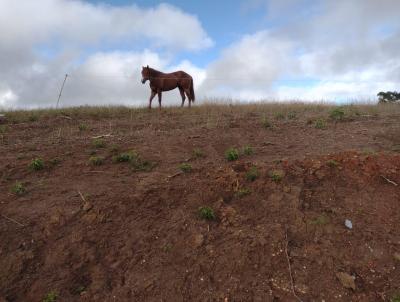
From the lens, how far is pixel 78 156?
258 inches

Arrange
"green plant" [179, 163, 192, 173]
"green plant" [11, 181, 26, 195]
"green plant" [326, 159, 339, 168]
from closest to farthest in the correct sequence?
"green plant" [11, 181, 26, 195]
"green plant" [326, 159, 339, 168]
"green plant" [179, 163, 192, 173]

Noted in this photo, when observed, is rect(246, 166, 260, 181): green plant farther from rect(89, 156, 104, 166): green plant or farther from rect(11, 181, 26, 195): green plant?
rect(11, 181, 26, 195): green plant

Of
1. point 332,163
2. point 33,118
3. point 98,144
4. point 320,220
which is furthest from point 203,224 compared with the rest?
point 33,118

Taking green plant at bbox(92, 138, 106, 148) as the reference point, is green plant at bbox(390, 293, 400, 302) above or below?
below

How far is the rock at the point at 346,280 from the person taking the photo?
3.92m

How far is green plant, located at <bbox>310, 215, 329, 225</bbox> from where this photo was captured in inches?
184

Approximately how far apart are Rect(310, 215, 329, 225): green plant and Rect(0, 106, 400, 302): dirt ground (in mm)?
14

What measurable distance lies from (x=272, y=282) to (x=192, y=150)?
10.7ft

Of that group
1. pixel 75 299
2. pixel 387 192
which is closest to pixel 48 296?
pixel 75 299

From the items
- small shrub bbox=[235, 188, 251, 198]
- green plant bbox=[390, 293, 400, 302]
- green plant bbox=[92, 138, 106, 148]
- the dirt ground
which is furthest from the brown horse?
green plant bbox=[390, 293, 400, 302]

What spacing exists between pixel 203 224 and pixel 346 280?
1.74 m

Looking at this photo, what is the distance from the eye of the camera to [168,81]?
46.3 ft

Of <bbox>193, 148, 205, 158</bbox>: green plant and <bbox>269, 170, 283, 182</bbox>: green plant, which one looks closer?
<bbox>269, 170, 283, 182</bbox>: green plant

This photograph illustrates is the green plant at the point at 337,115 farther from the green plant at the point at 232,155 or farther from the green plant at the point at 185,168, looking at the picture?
the green plant at the point at 185,168
